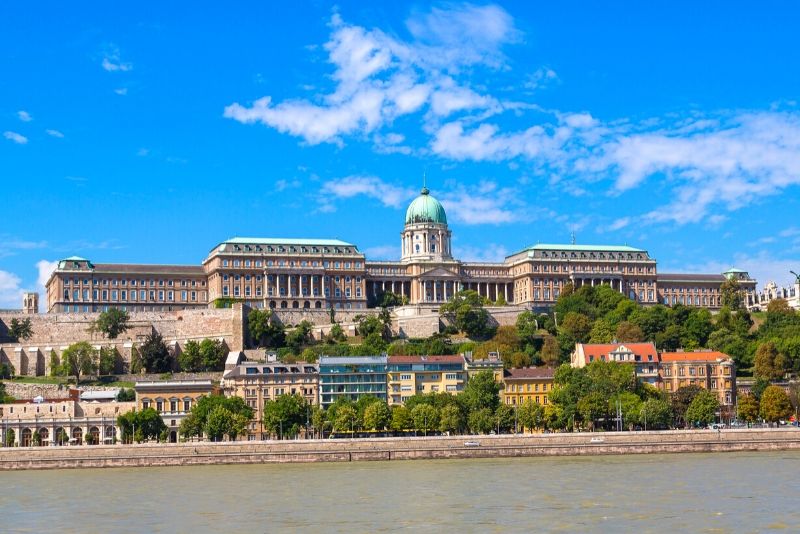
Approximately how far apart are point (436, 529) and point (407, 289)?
337 ft

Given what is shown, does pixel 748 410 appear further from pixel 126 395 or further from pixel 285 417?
pixel 126 395

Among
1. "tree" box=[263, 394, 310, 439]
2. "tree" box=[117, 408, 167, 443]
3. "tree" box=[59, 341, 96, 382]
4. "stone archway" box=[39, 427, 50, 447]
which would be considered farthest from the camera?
"tree" box=[59, 341, 96, 382]

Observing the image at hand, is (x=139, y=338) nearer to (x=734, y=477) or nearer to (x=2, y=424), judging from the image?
(x=2, y=424)

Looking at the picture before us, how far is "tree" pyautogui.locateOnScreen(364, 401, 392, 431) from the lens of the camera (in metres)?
80.6

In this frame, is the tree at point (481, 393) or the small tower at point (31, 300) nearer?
the tree at point (481, 393)

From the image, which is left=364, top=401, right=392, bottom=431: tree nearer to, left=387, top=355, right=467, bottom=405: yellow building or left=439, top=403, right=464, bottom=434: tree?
left=439, top=403, right=464, bottom=434: tree

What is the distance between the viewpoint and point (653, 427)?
80.9 metres

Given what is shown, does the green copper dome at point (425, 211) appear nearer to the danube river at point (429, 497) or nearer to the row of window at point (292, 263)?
the row of window at point (292, 263)

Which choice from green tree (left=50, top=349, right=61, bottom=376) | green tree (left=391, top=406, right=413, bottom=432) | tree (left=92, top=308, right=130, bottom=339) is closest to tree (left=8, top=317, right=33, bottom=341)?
tree (left=92, top=308, right=130, bottom=339)

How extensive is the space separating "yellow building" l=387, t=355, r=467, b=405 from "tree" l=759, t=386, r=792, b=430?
69.2ft

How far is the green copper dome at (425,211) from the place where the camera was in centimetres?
15012

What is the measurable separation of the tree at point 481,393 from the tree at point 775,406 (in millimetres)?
17869

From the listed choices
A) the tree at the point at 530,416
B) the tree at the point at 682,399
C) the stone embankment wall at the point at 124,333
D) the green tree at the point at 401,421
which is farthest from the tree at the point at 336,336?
the tree at the point at 682,399

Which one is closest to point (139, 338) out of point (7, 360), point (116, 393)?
point (7, 360)
